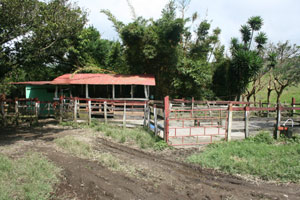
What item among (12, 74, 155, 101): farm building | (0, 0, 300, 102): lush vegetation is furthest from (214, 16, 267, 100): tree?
(12, 74, 155, 101): farm building

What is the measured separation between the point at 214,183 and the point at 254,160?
179 cm

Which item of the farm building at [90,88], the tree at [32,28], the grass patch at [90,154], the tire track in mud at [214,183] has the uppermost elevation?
the tree at [32,28]

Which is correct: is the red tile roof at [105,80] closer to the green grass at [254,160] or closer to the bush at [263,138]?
the bush at [263,138]

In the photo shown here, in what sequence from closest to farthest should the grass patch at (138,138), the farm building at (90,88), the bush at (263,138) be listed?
the grass patch at (138,138)
the bush at (263,138)
the farm building at (90,88)

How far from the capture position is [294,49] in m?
20.8

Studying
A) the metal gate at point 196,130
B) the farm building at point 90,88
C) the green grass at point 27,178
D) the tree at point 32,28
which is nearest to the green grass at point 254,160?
the metal gate at point 196,130

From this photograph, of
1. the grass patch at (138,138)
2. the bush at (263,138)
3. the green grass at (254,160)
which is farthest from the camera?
the bush at (263,138)

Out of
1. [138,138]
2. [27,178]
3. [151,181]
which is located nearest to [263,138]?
[138,138]

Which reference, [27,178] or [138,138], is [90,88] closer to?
[138,138]

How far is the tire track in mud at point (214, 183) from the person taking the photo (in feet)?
14.2

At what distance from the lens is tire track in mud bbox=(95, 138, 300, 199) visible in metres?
4.33

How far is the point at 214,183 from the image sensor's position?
4785 mm

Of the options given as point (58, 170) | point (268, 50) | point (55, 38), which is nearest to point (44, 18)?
point (55, 38)

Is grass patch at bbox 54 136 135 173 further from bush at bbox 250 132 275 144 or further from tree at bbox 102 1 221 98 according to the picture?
tree at bbox 102 1 221 98
